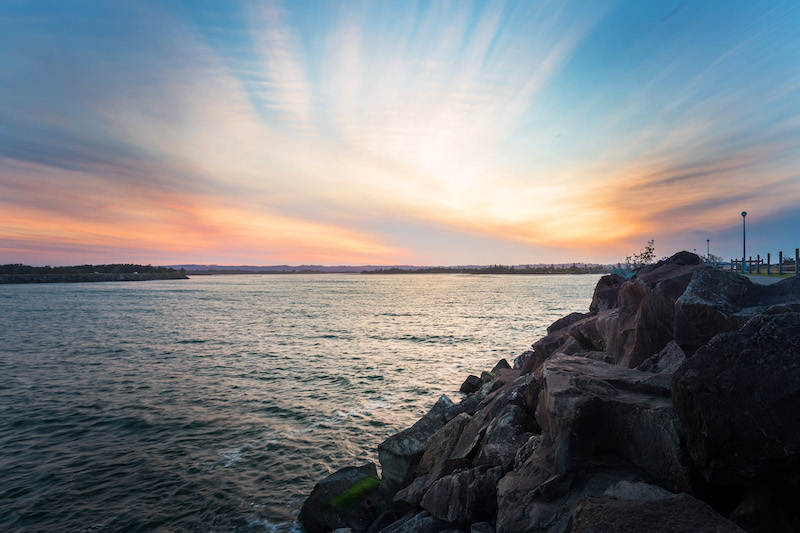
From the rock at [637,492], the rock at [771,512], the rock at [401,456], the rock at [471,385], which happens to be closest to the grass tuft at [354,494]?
the rock at [401,456]

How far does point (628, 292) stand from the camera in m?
10.9

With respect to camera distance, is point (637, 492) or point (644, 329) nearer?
point (637, 492)

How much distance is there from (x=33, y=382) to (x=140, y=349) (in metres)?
9.27

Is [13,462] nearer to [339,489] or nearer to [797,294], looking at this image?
[339,489]

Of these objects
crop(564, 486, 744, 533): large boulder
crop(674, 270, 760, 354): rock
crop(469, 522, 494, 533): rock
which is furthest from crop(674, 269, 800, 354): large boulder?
crop(469, 522, 494, 533): rock

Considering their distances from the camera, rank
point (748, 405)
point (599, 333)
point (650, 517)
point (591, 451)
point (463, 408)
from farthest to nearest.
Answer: point (599, 333) → point (463, 408) → point (591, 451) → point (748, 405) → point (650, 517)

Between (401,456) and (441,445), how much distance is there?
1141 mm

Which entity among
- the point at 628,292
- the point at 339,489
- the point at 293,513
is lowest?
the point at 293,513

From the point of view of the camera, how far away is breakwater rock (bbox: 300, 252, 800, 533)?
3.85 metres

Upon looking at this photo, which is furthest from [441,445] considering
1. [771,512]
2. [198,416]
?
[198,416]

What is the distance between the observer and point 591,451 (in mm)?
5375

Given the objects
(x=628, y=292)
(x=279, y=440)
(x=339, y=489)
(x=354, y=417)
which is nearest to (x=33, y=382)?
(x=279, y=440)

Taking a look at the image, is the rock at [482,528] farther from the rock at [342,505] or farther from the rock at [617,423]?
the rock at [342,505]

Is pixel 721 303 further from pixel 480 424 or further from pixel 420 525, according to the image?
pixel 420 525
